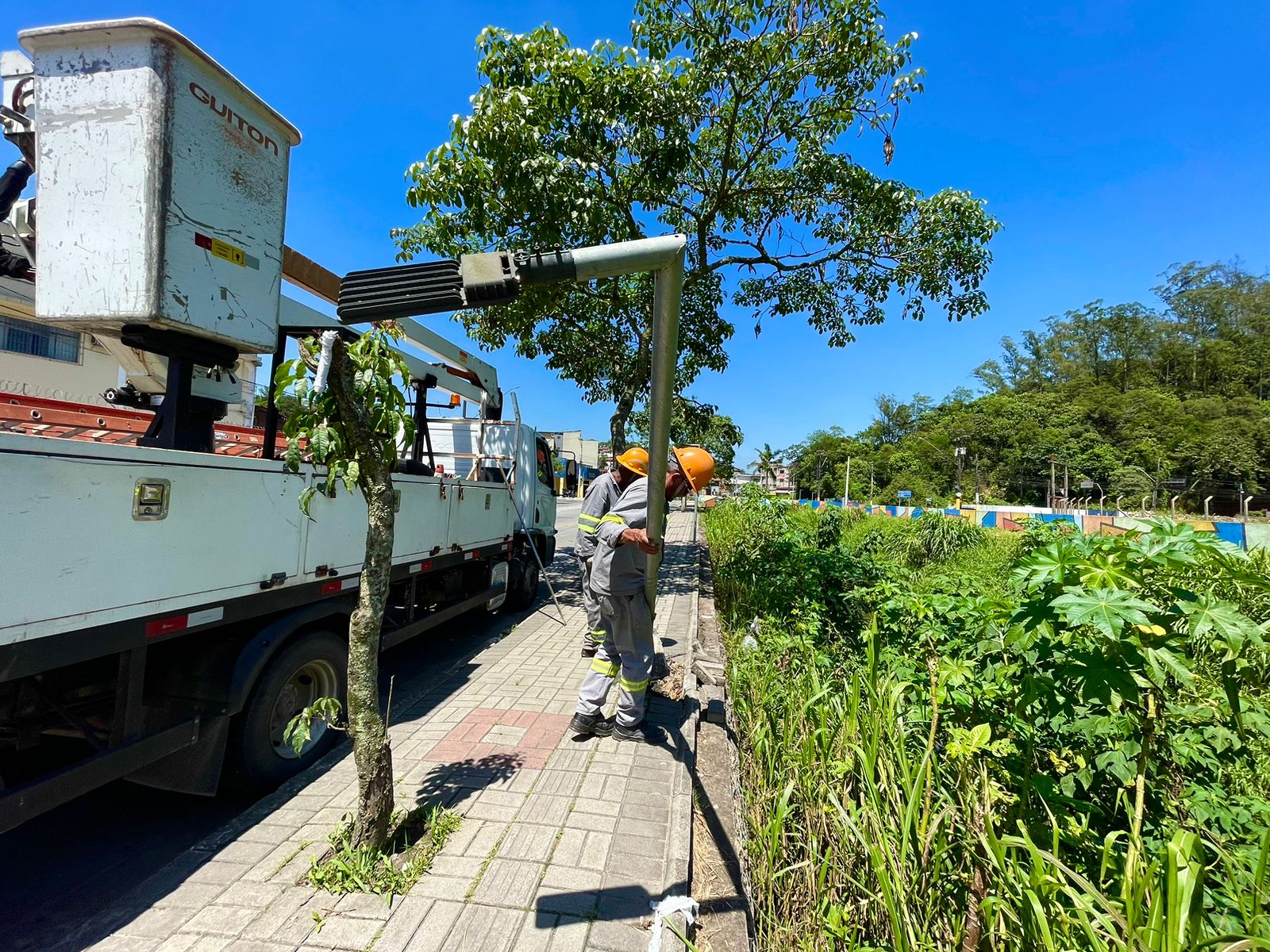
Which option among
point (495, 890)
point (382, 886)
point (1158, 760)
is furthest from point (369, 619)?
point (1158, 760)

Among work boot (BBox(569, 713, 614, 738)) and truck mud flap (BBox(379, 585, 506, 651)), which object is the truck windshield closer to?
truck mud flap (BBox(379, 585, 506, 651))

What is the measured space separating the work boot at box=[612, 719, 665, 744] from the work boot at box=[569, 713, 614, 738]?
0.08 meters

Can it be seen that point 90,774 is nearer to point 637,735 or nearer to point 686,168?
point 637,735

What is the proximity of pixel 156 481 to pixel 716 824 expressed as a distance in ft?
9.88

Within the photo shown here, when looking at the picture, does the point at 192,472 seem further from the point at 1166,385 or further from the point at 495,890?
the point at 1166,385

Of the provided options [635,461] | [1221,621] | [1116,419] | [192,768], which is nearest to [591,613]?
[635,461]

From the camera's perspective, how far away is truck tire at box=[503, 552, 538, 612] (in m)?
7.66

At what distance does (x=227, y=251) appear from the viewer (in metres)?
2.90

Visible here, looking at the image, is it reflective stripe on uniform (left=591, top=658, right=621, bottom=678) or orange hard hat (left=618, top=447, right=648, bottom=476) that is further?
orange hard hat (left=618, top=447, right=648, bottom=476)

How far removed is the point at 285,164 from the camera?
10.8ft

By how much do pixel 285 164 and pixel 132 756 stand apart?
9.87 ft

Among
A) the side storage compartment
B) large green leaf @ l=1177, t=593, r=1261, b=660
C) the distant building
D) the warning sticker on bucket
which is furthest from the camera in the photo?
the distant building

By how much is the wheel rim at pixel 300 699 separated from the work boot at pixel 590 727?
59.6 inches

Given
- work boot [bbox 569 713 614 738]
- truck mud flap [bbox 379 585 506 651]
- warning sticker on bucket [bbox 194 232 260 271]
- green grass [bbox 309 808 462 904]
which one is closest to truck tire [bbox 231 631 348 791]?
truck mud flap [bbox 379 585 506 651]
